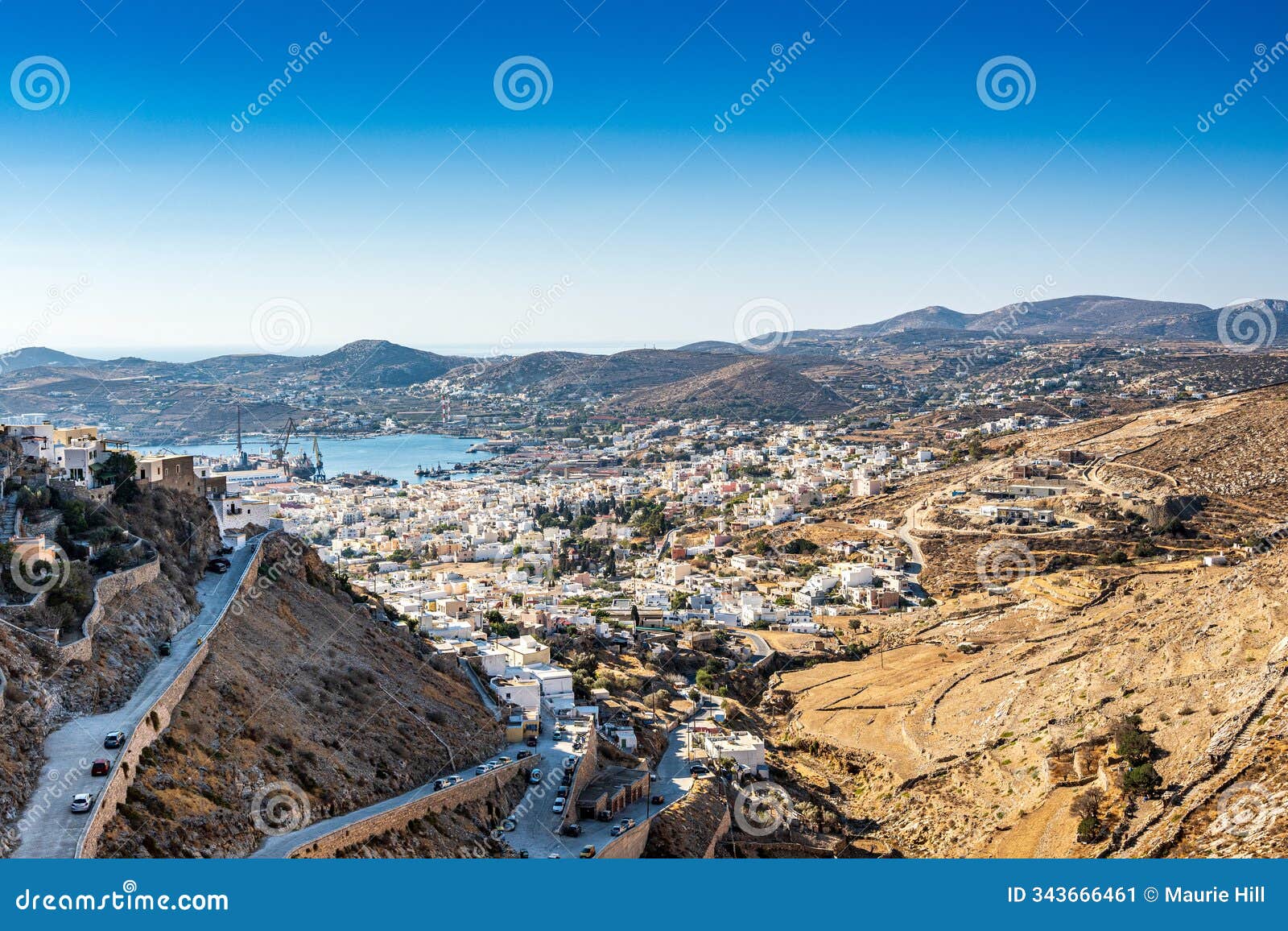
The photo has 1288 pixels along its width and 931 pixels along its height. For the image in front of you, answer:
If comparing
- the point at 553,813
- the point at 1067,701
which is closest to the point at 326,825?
the point at 553,813

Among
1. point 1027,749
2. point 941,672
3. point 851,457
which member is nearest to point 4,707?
point 1027,749

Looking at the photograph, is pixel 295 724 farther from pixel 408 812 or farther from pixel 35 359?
pixel 35 359

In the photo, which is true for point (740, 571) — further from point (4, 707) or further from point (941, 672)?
point (4, 707)

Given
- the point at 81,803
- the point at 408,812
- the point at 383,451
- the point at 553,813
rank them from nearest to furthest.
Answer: the point at 81,803, the point at 408,812, the point at 553,813, the point at 383,451

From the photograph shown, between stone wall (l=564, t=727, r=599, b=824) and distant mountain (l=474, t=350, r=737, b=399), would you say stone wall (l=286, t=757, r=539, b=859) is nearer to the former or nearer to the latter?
stone wall (l=564, t=727, r=599, b=824)

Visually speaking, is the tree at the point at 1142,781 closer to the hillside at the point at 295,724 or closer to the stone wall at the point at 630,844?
the stone wall at the point at 630,844

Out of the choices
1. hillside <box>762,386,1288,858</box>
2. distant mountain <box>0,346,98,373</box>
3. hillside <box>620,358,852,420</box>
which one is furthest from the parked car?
distant mountain <box>0,346,98,373</box>
